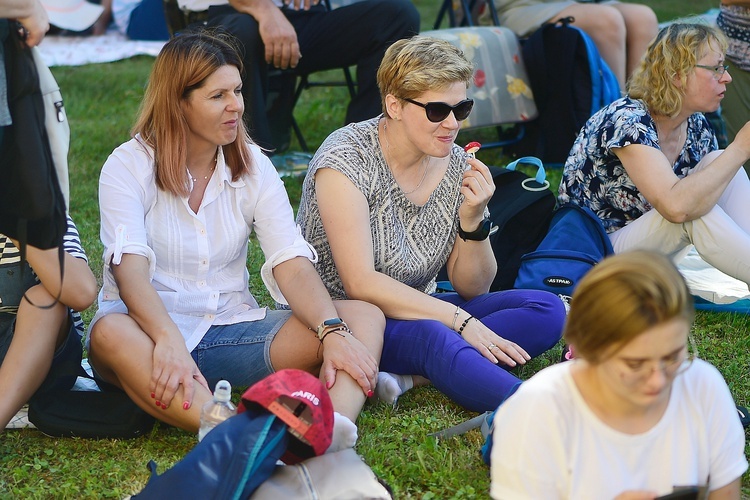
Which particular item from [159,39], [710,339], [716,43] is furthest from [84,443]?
[159,39]

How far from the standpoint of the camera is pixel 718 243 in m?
3.75

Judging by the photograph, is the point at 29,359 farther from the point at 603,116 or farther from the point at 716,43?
the point at 716,43

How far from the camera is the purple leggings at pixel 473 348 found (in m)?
2.91

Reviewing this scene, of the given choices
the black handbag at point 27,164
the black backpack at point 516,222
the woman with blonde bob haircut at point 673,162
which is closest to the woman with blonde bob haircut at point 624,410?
the black handbag at point 27,164

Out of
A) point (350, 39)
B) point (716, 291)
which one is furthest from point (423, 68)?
point (350, 39)

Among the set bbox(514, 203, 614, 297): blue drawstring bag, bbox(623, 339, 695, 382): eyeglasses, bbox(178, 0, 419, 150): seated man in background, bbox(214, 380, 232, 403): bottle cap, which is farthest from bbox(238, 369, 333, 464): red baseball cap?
bbox(178, 0, 419, 150): seated man in background

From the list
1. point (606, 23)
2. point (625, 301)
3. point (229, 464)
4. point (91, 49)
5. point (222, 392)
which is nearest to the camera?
point (625, 301)

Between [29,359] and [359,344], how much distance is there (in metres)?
0.95

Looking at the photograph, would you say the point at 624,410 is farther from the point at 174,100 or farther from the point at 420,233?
the point at 174,100

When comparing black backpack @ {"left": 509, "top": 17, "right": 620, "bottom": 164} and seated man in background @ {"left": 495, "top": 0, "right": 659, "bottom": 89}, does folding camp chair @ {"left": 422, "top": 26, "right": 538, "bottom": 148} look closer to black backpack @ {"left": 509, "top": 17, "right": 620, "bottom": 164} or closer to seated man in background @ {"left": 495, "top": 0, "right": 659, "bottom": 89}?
black backpack @ {"left": 509, "top": 17, "right": 620, "bottom": 164}

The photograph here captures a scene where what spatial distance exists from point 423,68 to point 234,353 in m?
1.09

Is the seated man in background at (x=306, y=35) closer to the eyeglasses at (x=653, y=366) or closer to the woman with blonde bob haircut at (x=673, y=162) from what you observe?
the woman with blonde bob haircut at (x=673, y=162)

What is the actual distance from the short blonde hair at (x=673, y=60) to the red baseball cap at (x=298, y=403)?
85.0 inches

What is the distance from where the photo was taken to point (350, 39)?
514cm
